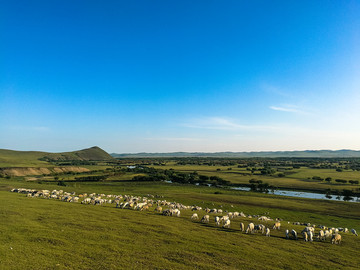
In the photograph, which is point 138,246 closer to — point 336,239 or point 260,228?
point 260,228

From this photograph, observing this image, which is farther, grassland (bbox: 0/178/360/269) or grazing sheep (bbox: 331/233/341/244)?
grazing sheep (bbox: 331/233/341/244)

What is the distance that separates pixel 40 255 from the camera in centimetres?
1449

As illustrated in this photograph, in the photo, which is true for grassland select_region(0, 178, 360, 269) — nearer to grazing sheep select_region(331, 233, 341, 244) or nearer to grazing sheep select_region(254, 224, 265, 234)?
grazing sheep select_region(331, 233, 341, 244)

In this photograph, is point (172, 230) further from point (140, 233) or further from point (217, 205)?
point (217, 205)

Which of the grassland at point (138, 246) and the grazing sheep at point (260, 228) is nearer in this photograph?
the grassland at point (138, 246)

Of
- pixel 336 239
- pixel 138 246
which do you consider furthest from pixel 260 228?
pixel 138 246

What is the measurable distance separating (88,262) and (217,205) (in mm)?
39343

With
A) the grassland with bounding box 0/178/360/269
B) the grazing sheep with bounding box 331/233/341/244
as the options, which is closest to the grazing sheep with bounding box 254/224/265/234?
the grassland with bounding box 0/178/360/269

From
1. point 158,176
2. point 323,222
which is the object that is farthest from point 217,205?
point 158,176

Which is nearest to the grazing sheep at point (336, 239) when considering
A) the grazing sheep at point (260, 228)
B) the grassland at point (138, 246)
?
the grassland at point (138, 246)

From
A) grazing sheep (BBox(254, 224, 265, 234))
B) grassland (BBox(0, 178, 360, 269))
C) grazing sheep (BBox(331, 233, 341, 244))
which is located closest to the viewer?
grassland (BBox(0, 178, 360, 269))

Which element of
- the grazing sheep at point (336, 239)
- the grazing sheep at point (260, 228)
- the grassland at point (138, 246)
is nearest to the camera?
the grassland at point (138, 246)

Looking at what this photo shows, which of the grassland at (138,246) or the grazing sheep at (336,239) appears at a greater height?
the grassland at (138,246)

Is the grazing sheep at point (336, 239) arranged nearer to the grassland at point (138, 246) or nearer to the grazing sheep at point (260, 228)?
the grassland at point (138, 246)
